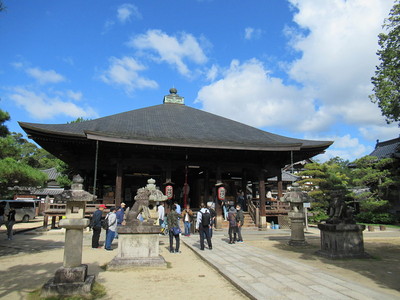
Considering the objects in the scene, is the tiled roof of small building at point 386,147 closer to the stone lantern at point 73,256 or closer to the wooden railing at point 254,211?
the wooden railing at point 254,211

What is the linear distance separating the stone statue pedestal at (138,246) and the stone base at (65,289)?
202 centimetres

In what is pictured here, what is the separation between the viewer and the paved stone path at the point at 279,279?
5137 millimetres

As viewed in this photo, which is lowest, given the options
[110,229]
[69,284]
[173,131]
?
[69,284]

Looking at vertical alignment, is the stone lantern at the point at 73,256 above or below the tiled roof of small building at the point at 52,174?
below

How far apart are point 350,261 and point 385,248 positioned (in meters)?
3.74

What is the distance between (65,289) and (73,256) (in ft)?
1.92

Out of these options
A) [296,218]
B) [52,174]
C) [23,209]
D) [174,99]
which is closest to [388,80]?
[296,218]

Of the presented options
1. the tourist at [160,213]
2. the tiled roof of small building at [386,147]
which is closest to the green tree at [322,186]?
the tiled roof of small building at [386,147]

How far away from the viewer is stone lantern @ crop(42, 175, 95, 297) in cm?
535

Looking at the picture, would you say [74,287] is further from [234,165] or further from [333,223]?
[234,165]

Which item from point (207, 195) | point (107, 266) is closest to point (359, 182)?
point (207, 195)

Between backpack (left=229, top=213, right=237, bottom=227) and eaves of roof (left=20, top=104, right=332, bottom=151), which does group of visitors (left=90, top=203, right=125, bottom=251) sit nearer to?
backpack (left=229, top=213, right=237, bottom=227)

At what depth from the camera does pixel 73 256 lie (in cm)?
563

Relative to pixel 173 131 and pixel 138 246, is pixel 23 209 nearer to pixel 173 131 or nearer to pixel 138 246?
pixel 173 131
